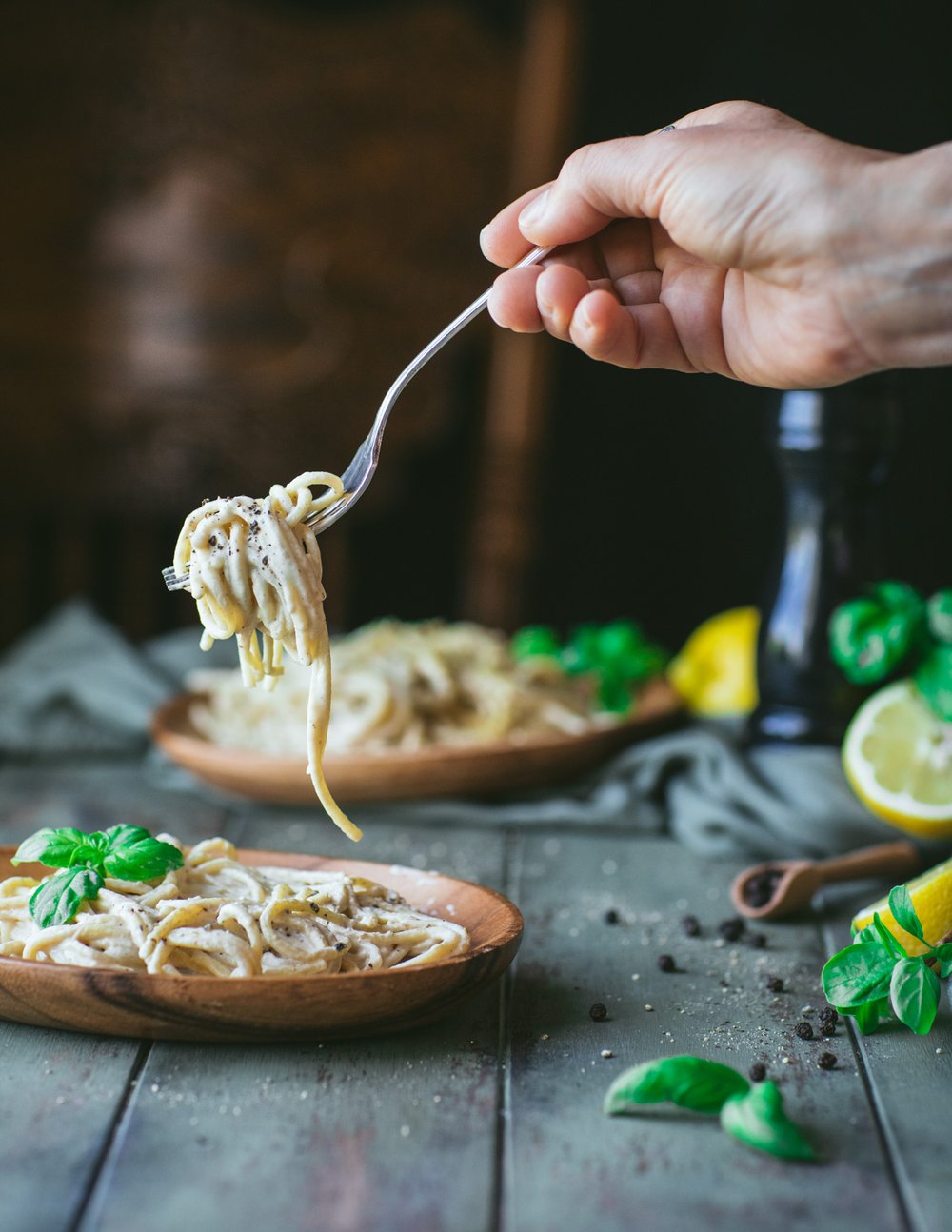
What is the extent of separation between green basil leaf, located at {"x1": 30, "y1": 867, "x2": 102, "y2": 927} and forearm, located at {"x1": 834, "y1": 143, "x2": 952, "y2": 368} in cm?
109

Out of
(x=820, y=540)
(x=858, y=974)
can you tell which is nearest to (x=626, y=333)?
(x=820, y=540)

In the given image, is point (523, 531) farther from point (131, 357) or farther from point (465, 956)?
point (465, 956)

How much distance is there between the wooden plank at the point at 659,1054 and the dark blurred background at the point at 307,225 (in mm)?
2343

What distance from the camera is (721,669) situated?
10.1 ft

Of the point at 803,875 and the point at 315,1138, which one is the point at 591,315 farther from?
the point at 315,1138

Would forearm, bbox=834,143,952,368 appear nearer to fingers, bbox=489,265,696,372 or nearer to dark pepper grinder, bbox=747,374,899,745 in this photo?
fingers, bbox=489,265,696,372

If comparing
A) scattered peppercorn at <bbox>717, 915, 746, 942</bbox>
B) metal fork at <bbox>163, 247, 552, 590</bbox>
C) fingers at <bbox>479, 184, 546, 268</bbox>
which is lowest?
scattered peppercorn at <bbox>717, 915, 746, 942</bbox>

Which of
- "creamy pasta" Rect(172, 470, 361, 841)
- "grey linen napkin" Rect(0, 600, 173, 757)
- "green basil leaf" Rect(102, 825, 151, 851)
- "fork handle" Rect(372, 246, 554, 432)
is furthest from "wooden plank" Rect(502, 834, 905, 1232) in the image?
"grey linen napkin" Rect(0, 600, 173, 757)

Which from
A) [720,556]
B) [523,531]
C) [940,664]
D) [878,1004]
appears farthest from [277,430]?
[878,1004]

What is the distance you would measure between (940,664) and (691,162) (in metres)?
1.06

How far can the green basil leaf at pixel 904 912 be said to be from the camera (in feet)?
5.25

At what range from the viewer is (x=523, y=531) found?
448 cm

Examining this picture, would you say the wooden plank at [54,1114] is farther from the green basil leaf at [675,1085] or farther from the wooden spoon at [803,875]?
the wooden spoon at [803,875]

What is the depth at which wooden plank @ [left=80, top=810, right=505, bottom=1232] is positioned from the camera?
1.21 meters
